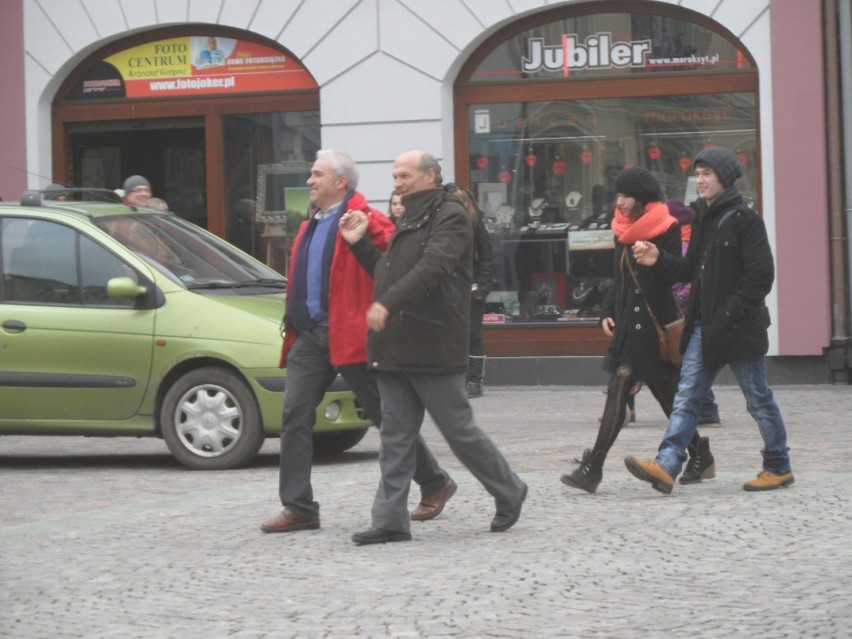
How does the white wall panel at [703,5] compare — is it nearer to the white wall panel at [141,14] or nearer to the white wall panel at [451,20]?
the white wall panel at [451,20]

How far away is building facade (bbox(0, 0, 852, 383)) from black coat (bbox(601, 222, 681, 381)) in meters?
6.91

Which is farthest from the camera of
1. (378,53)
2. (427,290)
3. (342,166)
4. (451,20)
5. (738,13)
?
(378,53)

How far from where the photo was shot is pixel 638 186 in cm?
887

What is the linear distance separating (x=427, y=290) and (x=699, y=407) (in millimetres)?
1996

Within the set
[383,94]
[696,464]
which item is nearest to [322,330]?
[696,464]

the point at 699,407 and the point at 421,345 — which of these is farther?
the point at 699,407

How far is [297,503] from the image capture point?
777 cm

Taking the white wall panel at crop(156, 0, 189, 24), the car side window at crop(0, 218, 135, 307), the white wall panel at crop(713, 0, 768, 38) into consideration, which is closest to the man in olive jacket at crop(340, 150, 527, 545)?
the car side window at crop(0, 218, 135, 307)

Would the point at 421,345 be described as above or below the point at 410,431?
above

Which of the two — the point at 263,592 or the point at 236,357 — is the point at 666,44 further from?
the point at 263,592

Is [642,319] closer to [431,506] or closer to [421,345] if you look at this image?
[431,506]

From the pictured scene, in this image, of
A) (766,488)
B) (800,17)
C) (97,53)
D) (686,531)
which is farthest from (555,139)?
(686,531)

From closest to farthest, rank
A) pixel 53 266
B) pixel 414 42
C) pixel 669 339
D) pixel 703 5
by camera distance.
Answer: pixel 669 339 → pixel 53 266 → pixel 703 5 → pixel 414 42

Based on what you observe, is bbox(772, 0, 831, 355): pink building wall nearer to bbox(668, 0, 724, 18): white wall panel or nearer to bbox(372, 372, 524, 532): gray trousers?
bbox(668, 0, 724, 18): white wall panel
